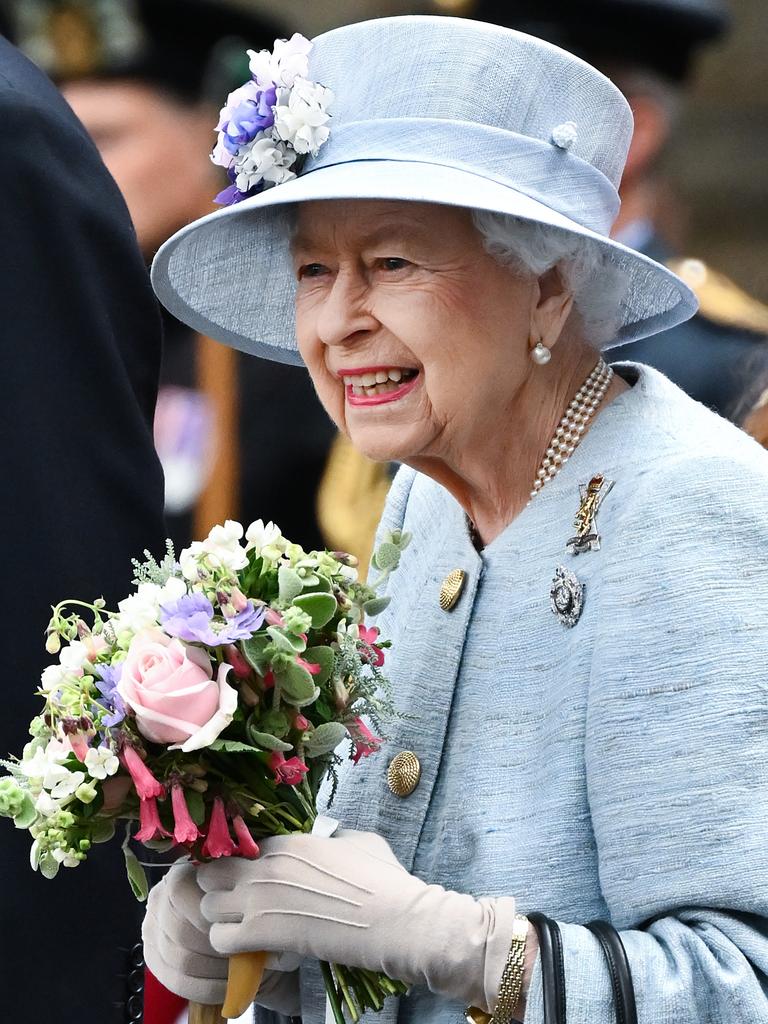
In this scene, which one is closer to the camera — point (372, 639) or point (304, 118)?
point (372, 639)

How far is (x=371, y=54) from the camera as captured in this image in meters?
2.55

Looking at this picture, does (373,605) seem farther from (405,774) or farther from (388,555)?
(405,774)

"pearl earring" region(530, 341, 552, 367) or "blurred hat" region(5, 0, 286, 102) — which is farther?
"blurred hat" region(5, 0, 286, 102)

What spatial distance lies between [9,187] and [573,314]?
2.82ft

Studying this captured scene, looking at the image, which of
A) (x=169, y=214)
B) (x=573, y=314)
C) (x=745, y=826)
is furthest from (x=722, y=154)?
(x=745, y=826)

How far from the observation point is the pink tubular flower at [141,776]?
2.16 metres

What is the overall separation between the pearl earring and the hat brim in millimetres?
159

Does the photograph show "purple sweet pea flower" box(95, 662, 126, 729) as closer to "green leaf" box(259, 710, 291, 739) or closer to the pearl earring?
"green leaf" box(259, 710, 291, 739)

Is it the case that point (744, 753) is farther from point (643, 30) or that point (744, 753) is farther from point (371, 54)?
point (643, 30)

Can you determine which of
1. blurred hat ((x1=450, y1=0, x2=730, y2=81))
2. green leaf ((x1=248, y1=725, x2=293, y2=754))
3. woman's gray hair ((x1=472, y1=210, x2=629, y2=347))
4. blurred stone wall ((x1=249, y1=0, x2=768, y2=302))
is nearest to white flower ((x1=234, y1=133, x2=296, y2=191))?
woman's gray hair ((x1=472, y1=210, x2=629, y2=347))

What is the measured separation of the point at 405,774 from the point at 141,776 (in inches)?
20.0

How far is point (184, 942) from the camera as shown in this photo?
7.84 ft

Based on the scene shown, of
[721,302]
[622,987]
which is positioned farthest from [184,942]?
[721,302]

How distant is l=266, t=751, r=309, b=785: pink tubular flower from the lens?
2250 millimetres
